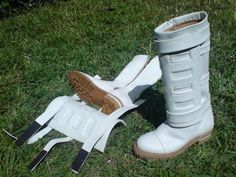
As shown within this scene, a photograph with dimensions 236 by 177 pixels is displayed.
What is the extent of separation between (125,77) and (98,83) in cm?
26

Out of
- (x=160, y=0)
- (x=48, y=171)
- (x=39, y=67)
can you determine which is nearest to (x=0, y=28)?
(x=39, y=67)

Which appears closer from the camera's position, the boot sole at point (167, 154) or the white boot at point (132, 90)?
the boot sole at point (167, 154)

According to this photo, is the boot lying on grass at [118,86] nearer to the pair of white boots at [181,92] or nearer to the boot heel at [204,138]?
the pair of white boots at [181,92]

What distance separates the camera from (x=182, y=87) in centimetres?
262

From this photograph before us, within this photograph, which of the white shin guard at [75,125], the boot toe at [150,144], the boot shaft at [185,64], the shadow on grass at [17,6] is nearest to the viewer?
the boot shaft at [185,64]

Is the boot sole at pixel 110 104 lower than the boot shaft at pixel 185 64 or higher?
lower

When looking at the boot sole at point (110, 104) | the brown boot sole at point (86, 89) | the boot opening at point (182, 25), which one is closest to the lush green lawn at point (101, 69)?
the boot sole at point (110, 104)

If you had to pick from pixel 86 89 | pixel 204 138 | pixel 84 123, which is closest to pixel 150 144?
pixel 204 138

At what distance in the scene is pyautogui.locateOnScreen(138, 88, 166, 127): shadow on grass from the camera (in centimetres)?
314

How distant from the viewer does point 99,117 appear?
9.95 ft

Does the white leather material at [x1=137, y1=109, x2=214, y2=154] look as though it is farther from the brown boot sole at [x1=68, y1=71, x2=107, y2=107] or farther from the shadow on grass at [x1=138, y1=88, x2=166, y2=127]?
the brown boot sole at [x1=68, y1=71, x2=107, y2=107]

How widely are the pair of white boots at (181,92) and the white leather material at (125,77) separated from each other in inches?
3.6

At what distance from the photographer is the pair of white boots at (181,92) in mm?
2484

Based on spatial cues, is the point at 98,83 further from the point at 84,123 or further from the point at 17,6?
the point at 17,6
